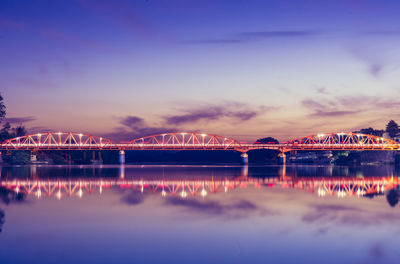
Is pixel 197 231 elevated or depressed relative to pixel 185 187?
elevated

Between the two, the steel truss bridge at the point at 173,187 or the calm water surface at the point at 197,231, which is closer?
the calm water surface at the point at 197,231

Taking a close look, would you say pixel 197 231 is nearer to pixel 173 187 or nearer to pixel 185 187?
pixel 185 187

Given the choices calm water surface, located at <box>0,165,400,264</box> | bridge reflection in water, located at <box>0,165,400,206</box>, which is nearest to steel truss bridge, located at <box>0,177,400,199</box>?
bridge reflection in water, located at <box>0,165,400,206</box>

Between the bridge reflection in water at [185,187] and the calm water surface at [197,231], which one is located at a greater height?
the calm water surface at [197,231]

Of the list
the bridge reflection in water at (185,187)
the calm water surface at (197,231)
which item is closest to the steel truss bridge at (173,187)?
the bridge reflection in water at (185,187)

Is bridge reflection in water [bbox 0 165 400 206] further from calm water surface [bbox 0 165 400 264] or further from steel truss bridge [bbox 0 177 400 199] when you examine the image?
calm water surface [bbox 0 165 400 264]

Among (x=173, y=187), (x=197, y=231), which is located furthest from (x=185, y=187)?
(x=197, y=231)

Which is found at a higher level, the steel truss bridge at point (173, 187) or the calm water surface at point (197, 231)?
the calm water surface at point (197, 231)

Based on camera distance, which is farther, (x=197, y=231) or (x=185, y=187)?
(x=185, y=187)

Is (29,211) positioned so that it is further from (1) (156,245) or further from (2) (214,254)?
(2) (214,254)

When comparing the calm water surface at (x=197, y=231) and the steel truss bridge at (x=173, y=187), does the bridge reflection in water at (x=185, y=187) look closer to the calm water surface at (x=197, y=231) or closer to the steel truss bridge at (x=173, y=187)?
the steel truss bridge at (x=173, y=187)

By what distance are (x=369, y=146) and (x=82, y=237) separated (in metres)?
185

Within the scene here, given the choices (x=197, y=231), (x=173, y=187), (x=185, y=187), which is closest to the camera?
(x=197, y=231)

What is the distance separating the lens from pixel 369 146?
7160 inches
